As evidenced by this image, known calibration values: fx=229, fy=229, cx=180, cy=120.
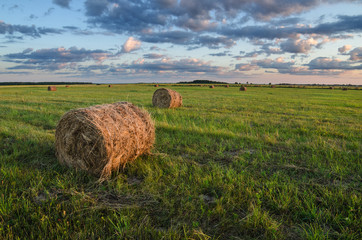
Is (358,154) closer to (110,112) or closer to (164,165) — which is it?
(164,165)

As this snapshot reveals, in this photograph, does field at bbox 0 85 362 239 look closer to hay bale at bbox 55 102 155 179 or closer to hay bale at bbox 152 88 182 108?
hay bale at bbox 55 102 155 179

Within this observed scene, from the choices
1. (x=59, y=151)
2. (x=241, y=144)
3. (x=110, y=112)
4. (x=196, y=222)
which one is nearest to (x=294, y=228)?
(x=196, y=222)

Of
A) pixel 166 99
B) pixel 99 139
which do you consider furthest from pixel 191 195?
pixel 166 99

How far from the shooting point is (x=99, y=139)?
5.20 metres

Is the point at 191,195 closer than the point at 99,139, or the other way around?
the point at 191,195

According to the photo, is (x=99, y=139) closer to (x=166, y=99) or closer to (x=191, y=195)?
(x=191, y=195)

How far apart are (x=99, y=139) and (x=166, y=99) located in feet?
43.2

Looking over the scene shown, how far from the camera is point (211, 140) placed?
7977 millimetres

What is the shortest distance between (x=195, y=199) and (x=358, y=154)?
5.11 metres

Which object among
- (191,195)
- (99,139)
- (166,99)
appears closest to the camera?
(191,195)

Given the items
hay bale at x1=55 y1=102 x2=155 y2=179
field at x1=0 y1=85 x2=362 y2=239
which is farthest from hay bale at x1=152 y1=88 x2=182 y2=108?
hay bale at x1=55 y1=102 x2=155 y2=179

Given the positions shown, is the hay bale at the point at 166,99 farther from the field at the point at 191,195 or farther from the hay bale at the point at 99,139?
the hay bale at the point at 99,139

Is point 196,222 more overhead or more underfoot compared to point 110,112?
more underfoot

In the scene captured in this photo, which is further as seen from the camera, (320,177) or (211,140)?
(211,140)
